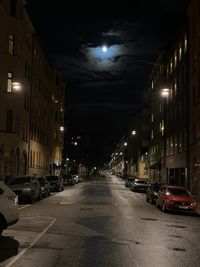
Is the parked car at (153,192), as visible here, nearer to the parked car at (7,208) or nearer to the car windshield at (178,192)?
the car windshield at (178,192)

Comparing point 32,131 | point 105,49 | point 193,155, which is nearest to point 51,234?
point 105,49

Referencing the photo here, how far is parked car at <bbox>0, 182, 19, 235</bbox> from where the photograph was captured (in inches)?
534

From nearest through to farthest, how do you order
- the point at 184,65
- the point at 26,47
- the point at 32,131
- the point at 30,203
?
the point at 30,203 < the point at 184,65 < the point at 26,47 < the point at 32,131

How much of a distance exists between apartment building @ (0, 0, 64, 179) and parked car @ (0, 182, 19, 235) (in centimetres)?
2231

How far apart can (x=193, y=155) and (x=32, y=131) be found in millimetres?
23213

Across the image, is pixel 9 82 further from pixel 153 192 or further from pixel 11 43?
pixel 153 192

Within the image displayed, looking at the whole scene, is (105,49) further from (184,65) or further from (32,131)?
(32,131)

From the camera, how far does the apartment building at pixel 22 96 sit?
4594cm

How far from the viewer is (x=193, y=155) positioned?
46.1m

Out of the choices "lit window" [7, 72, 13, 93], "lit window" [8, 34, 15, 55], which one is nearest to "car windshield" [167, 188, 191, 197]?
"lit window" [7, 72, 13, 93]

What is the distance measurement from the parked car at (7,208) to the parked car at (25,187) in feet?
52.1

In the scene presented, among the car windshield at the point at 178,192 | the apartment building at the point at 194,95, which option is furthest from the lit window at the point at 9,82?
the car windshield at the point at 178,192

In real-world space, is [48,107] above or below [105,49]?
above

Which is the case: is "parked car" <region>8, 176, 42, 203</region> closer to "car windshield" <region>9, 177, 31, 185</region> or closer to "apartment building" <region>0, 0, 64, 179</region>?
"car windshield" <region>9, 177, 31, 185</region>
